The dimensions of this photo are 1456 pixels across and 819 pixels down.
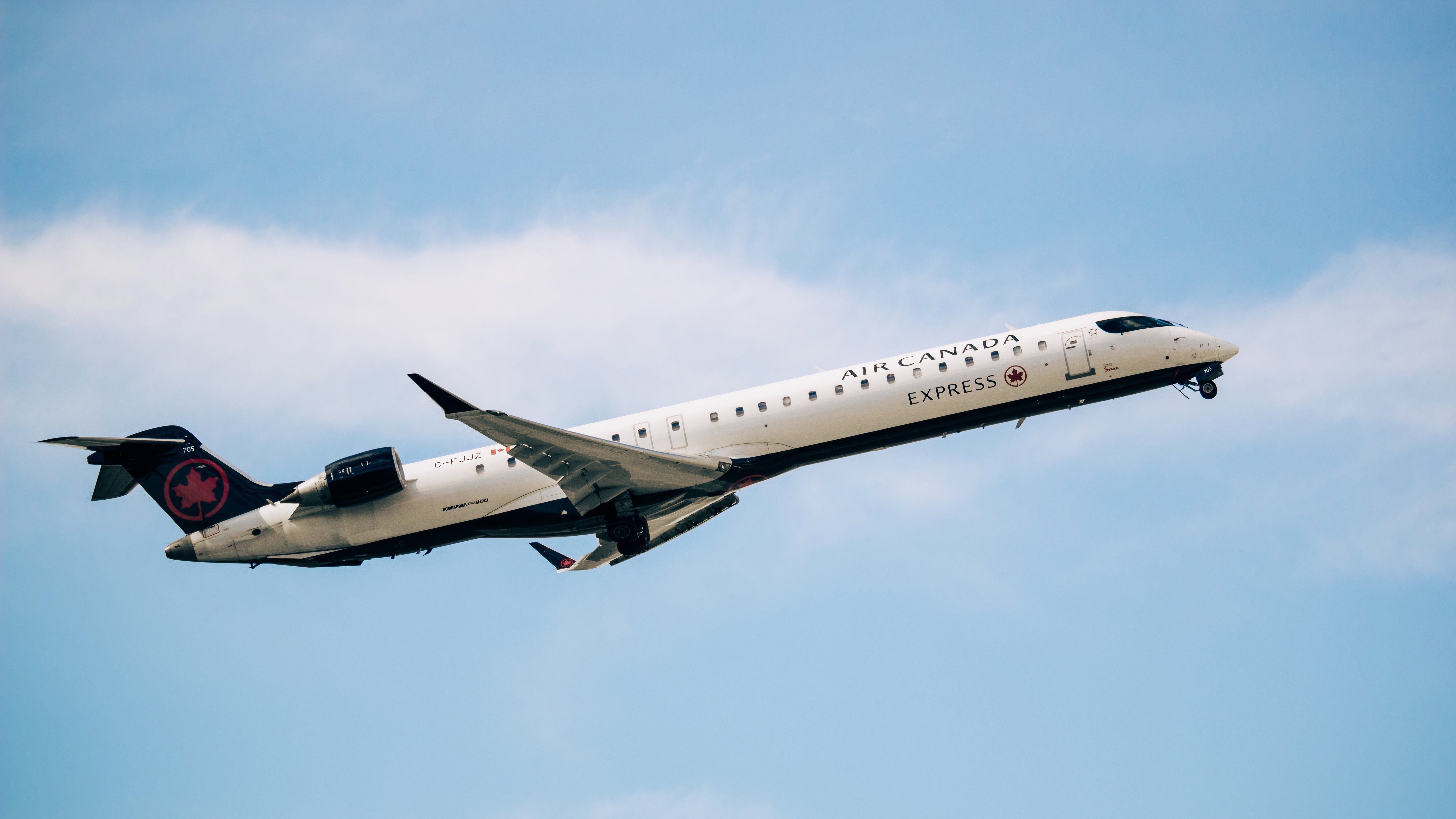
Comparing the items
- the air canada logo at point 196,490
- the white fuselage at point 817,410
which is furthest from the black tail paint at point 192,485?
the white fuselage at point 817,410

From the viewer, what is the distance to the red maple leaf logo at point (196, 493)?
34812 millimetres

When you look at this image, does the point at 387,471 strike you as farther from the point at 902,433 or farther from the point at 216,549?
the point at 902,433

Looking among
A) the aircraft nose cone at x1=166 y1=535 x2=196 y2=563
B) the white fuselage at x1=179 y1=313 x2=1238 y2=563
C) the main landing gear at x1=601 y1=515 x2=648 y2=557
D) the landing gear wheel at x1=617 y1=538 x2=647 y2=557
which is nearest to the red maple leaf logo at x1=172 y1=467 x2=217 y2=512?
the aircraft nose cone at x1=166 y1=535 x2=196 y2=563

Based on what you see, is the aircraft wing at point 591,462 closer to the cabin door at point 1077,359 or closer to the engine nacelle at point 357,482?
the engine nacelle at point 357,482

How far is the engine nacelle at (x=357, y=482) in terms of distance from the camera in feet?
108

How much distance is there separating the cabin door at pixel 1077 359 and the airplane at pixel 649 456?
1.4 inches

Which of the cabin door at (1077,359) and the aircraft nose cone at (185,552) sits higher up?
the cabin door at (1077,359)

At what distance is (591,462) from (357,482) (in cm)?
694

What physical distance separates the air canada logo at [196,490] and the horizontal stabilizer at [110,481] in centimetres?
111

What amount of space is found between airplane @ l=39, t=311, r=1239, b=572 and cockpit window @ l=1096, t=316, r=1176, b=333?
5cm

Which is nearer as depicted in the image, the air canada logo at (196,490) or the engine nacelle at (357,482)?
the engine nacelle at (357,482)

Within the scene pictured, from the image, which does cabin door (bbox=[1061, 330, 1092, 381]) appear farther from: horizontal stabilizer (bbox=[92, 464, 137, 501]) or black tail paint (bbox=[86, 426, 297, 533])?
horizontal stabilizer (bbox=[92, 464, 137, 501])

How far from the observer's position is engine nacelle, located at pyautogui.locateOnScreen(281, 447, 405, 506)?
33031mm

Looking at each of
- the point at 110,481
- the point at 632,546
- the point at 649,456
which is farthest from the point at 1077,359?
the point at 110,481
